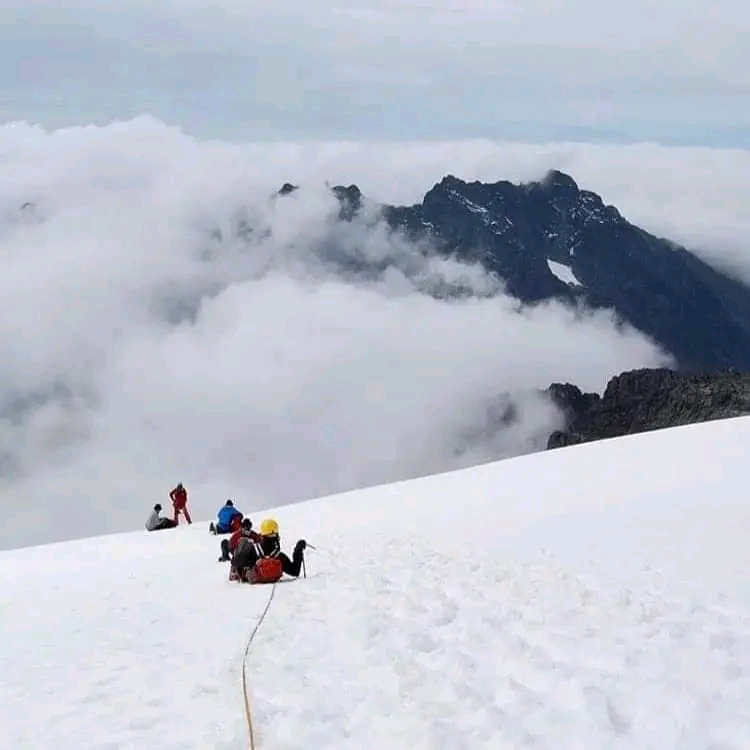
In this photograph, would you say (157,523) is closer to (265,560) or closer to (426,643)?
(265,560)

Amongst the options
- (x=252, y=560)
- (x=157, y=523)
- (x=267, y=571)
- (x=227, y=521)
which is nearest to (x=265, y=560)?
(x=267, y=571)

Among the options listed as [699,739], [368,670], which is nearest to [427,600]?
[368,670]

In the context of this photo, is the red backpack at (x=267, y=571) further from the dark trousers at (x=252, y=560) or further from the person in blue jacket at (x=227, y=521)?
the person in blue jacket at (x=227, y=521)

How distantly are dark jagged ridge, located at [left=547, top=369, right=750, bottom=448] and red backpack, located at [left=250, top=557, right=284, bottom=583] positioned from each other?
109 metres

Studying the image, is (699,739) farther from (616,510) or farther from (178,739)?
(616,510)

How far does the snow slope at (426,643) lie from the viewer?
8.70 meters

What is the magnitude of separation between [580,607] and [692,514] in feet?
35.1

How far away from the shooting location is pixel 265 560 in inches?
758

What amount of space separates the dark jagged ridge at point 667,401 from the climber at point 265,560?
355 feet

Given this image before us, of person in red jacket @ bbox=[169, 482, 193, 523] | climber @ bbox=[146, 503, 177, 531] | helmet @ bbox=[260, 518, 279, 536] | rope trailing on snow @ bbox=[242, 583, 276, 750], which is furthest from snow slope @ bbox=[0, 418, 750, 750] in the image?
person in red jacket @ bbox=[169, 482, 193, 523]

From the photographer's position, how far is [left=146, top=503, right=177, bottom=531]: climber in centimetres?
3716

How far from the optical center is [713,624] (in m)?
11.3

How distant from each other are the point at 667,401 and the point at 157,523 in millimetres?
142263

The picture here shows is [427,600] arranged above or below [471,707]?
above
